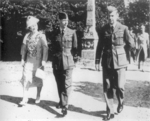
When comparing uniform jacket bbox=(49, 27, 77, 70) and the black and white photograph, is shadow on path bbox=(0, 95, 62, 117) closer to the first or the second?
the black and white photograph

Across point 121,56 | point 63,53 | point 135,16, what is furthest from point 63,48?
point 135,16

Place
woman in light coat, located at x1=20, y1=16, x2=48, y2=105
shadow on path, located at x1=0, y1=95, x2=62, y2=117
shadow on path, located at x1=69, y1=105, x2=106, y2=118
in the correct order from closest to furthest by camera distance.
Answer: shadow on path, located at x1=69, y1=105, x2=106, y2=118
shadow on path, located at x1=0, y1=95, x2=62, y2=117
woman in light coat, located at x1=20, y1=16, x2=48, y2=105

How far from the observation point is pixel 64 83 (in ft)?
14.4

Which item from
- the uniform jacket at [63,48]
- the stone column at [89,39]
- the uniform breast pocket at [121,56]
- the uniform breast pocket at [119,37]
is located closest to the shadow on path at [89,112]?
the uniform jacket at [63,48]

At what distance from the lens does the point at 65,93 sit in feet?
14.1

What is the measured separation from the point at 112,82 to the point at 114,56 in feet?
1.48

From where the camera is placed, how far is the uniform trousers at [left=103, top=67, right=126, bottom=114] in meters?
4.16

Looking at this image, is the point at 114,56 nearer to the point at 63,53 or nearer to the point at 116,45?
the point at 116,45

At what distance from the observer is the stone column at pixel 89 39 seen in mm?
10172

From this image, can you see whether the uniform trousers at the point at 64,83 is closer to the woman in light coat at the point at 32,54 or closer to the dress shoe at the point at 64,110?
the dress shoe at the point at 64,110

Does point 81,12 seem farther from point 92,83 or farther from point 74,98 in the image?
point 74,98

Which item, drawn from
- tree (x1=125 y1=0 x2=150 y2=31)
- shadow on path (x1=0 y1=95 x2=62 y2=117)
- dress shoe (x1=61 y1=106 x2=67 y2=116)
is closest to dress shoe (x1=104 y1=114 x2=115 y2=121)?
dress shoe (x1=61 y1=106 x2=67 y2=116)

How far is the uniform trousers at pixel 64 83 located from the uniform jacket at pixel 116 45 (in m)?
0.66

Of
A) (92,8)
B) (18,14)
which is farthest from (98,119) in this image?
(92,8)
